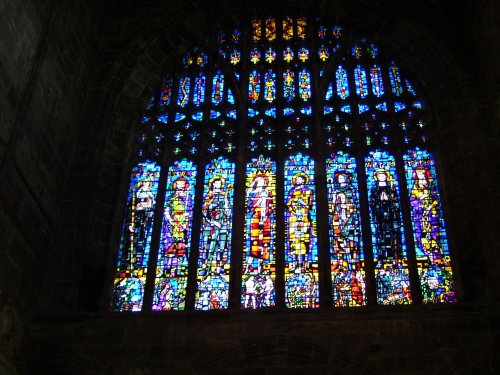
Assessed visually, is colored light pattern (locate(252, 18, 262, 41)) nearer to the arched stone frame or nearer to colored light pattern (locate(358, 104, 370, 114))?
the arched stone frame

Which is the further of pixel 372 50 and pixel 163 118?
pixel 372 50

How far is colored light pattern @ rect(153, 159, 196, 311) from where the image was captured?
35.1 feet

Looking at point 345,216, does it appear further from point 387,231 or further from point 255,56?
point 255,56

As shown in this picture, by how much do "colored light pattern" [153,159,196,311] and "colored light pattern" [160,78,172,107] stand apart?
1320 mm

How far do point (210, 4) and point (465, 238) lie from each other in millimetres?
5951

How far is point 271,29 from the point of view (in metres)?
13.7

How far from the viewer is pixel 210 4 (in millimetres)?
13398

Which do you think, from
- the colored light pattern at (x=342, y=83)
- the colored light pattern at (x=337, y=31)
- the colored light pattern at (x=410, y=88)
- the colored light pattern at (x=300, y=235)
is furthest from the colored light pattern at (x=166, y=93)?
the colored light pattern at (x=410, y=88)

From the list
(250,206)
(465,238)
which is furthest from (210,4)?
(465,238)

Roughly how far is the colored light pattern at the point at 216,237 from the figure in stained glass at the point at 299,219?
0.87 m

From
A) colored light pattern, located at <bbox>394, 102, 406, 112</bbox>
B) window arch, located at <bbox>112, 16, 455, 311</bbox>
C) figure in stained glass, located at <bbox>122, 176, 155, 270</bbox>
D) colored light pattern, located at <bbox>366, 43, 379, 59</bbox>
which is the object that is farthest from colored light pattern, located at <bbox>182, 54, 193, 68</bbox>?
colored light pattern, located at <bbox>394, 102, 406, 112</bbox>

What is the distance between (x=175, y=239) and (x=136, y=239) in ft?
1.89

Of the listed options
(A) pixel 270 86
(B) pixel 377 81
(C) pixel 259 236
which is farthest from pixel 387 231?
(A) pixel 270 86

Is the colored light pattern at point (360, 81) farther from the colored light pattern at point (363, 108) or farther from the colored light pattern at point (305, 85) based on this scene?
the colored light pattern at point (305, 85)
